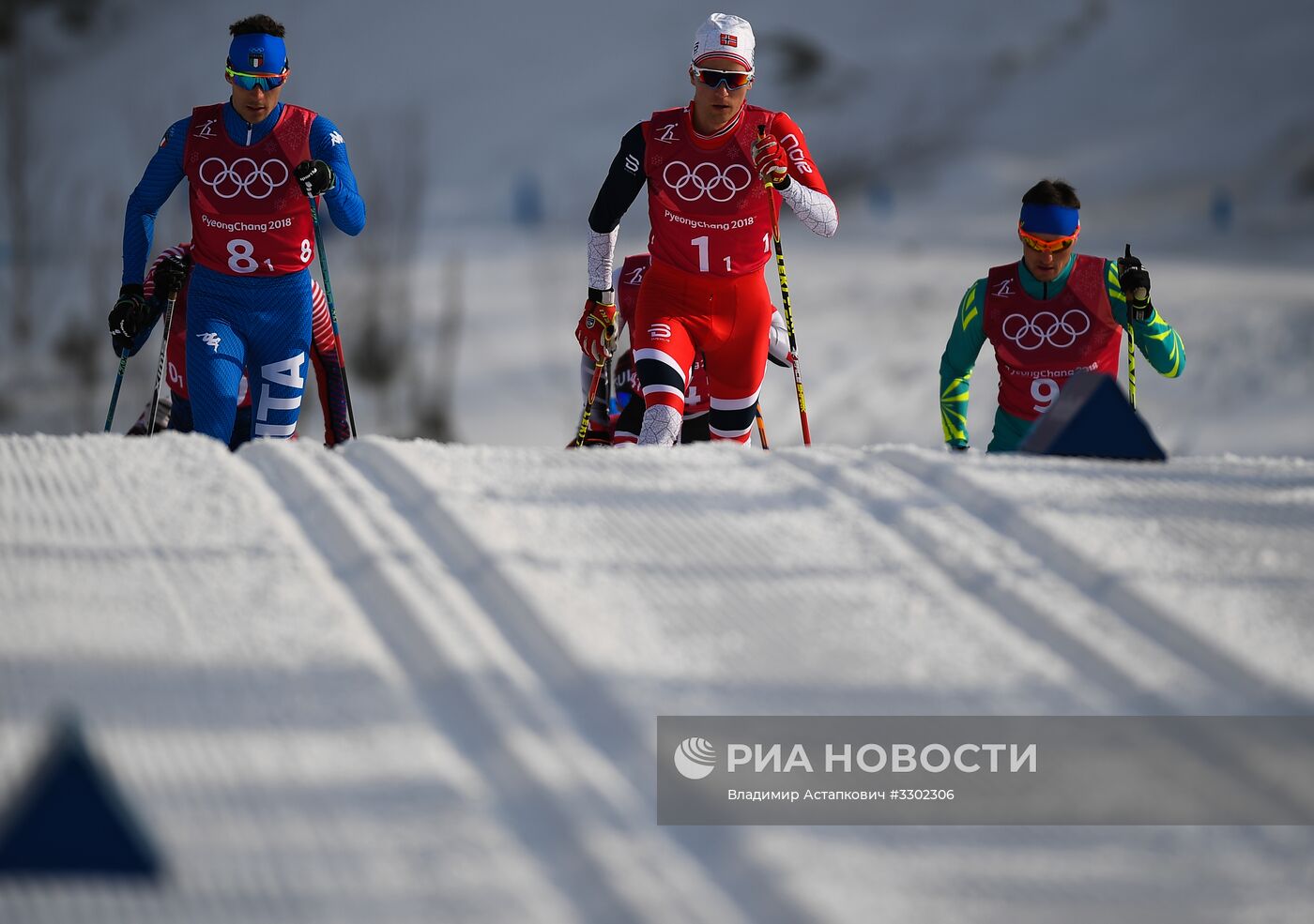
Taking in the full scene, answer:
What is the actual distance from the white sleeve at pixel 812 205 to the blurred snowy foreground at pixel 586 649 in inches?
62.4

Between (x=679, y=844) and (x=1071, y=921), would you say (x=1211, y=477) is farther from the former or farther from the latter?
(x=679, y=844)

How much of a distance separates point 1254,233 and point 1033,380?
20.9m

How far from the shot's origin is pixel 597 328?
4875 millimetres

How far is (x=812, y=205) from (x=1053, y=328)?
1.08 m

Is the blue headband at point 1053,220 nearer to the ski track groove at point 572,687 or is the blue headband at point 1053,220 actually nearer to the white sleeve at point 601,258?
the white sleeve at point 601,258

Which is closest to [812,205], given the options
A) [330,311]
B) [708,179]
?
[708,179]

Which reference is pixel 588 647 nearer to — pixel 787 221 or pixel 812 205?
pixel 812 205

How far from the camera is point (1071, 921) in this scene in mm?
1961

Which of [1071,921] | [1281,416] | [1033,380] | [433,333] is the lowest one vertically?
[1071,921]

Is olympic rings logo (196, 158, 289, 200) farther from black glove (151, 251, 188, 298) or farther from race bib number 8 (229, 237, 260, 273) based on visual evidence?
black glove (151, 251, 188, 298)

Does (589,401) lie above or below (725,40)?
below

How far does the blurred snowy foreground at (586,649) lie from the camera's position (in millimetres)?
1971

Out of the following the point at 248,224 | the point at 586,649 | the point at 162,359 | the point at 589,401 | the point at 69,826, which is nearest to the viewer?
the point at 69,826

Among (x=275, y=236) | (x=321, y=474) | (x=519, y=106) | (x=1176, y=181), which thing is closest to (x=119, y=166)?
(x=519, y=106)
